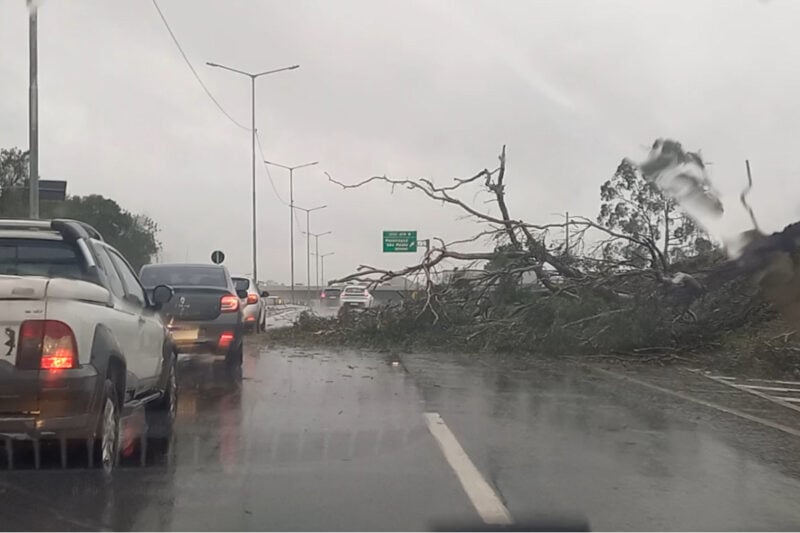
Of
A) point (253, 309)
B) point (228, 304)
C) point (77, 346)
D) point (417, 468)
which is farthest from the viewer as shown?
point (253, 309)

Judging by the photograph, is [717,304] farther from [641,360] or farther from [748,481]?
[748,481]

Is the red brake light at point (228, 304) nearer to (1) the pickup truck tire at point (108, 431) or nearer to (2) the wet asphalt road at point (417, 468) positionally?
(2) the wet asphalt road at point (417, 468)

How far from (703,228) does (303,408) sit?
10.9 m

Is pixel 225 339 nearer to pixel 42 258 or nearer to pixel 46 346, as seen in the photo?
pixel 42 258

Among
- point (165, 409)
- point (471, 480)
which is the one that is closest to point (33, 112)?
point (165, 409)

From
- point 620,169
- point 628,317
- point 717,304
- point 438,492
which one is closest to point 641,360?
point 628,317

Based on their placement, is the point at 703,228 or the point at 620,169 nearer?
the point at 703,228

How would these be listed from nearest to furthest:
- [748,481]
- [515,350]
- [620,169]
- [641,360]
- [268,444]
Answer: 1. [748,481]
2. [268,444]
3. [641,360]
4. [515,350]
5. [620,169]

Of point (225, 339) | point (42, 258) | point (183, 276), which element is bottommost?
point (225, 339)

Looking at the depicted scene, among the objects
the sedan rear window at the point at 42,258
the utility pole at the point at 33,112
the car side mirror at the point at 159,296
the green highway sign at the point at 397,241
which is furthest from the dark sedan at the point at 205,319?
the green highway sign at the point at 397,241

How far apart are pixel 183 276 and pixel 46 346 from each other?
889 cm

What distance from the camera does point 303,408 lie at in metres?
11.1

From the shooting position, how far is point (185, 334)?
45.1ft

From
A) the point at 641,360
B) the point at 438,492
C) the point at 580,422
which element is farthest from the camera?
the point at 641,360
